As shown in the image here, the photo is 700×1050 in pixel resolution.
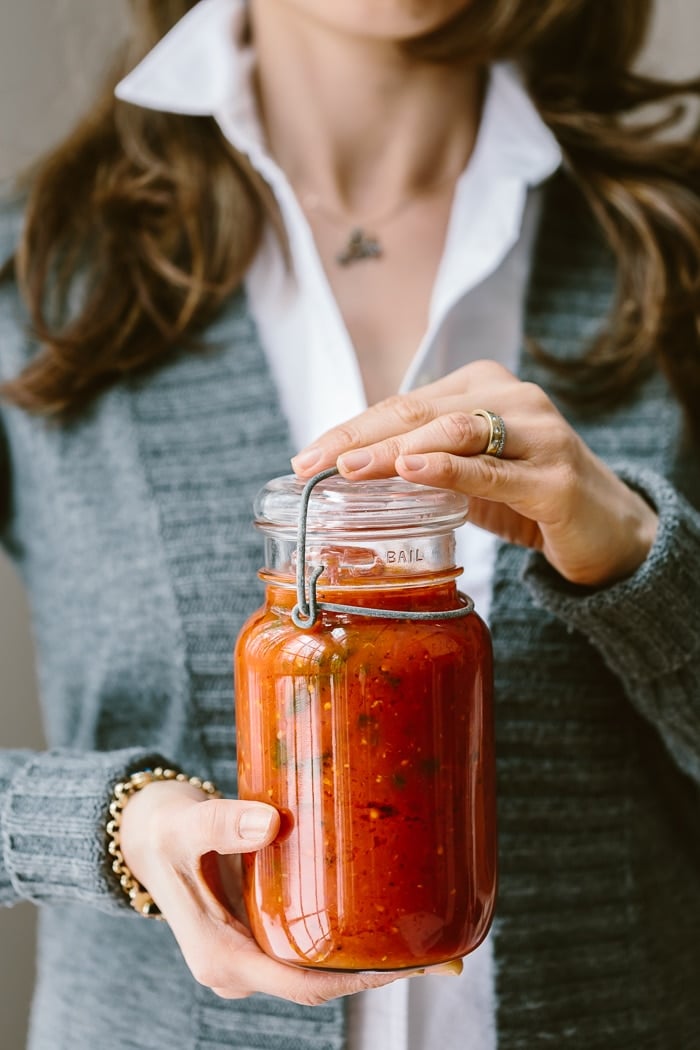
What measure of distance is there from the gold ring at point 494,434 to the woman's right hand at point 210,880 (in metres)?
0.25

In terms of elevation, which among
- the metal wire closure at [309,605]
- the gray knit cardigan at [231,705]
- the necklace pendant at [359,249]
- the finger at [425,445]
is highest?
the finger at [425,445]

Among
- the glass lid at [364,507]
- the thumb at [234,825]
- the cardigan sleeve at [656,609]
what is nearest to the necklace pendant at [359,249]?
the cardigan sleeve at [656,609]

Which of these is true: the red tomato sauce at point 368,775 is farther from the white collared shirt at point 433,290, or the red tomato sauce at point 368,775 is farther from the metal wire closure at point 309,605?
the white collared shirt at point 433,290

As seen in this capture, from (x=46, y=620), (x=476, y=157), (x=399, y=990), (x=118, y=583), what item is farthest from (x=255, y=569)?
(x=476, y=157)

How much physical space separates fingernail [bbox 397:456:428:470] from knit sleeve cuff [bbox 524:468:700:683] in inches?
9.0

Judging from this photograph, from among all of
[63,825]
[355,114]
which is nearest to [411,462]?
[63,825]

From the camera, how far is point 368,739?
2.10 ft

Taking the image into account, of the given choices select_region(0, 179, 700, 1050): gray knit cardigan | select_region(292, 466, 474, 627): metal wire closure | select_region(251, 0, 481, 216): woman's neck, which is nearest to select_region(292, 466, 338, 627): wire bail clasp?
select_region(292, 466, 474, 627): metal wire closure

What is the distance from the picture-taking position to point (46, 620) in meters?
1.13

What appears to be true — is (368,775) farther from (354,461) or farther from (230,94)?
(230,94)

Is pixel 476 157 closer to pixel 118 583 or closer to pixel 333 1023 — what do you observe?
pixel 118 583

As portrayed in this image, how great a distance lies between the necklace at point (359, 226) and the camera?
45.3 inches

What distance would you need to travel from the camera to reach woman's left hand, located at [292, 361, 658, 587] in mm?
680

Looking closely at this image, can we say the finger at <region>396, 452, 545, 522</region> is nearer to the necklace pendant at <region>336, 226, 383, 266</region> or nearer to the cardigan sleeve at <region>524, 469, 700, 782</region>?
the cardigan sleeve at <region>524, 469, 700, 782</region>
